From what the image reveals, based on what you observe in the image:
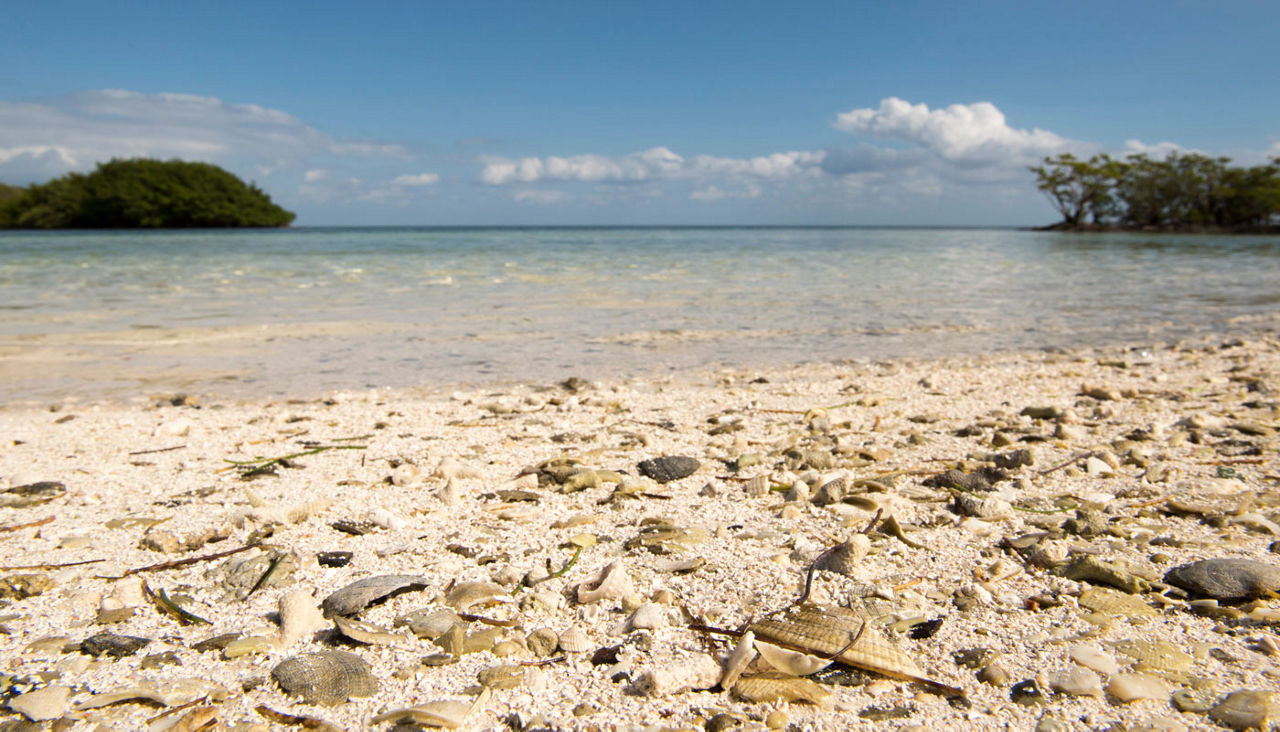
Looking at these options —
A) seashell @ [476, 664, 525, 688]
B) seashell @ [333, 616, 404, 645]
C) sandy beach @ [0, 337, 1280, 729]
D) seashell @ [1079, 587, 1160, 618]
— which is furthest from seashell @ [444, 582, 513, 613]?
seashell @ [1079, 587, 1160, 618]

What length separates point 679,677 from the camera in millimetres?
1462

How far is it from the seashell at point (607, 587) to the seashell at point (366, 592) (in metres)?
0.44

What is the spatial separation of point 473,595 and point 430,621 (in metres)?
0.15

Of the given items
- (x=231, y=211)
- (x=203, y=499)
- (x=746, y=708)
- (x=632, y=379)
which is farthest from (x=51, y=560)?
(x=231, y=211)

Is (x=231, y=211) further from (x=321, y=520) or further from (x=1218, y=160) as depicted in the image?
(x=1218, y=160)

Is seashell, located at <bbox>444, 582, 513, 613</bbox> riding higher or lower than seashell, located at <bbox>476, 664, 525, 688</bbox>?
higher

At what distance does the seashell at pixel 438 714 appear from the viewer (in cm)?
135

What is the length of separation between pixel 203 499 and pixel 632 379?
2.93 metres

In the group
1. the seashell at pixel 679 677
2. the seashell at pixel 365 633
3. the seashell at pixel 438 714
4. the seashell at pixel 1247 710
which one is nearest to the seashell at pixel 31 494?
the seashell at pixel 365 633

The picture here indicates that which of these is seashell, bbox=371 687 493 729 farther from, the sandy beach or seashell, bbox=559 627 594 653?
seashell, bbox=559 627 594 653

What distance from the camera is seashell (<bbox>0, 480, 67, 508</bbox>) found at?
2551 mm

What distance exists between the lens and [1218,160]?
51562 mm

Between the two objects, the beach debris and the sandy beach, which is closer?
the sandy beach

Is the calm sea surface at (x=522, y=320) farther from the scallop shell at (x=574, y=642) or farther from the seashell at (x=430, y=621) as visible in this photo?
the scallop shell at (x=574, y=642)
